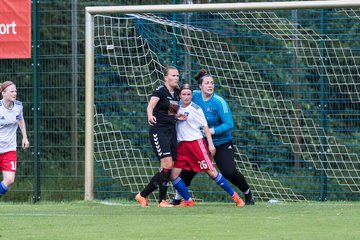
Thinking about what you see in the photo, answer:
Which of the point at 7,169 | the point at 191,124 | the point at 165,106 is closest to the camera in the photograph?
the point at 165,106

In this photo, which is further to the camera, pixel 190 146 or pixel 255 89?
pixel 255 89

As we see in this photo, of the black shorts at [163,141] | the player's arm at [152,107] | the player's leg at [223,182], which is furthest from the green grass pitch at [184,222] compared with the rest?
the player's arm at [152,107]

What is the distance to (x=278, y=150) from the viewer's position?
629 inches

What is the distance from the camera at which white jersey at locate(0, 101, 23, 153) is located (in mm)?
13828

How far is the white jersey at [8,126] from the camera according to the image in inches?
544

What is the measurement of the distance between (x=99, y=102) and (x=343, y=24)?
4.04 m

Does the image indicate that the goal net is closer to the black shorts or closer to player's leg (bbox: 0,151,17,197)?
player's leg (bbox: 0,151,17,197)

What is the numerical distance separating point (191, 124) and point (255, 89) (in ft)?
8.63

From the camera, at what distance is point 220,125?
13648mm

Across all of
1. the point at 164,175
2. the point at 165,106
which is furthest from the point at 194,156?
the point at 165,106

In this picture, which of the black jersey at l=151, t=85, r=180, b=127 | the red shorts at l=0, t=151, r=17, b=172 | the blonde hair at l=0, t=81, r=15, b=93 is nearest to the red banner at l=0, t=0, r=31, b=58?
the blonde hair at l=0, t=81, r=15, b=93

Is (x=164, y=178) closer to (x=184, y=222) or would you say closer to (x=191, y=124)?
(x=191, y=124)

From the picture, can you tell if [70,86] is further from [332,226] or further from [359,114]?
[332,226]

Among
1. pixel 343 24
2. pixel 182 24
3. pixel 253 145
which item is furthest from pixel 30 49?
pixel 343 24
